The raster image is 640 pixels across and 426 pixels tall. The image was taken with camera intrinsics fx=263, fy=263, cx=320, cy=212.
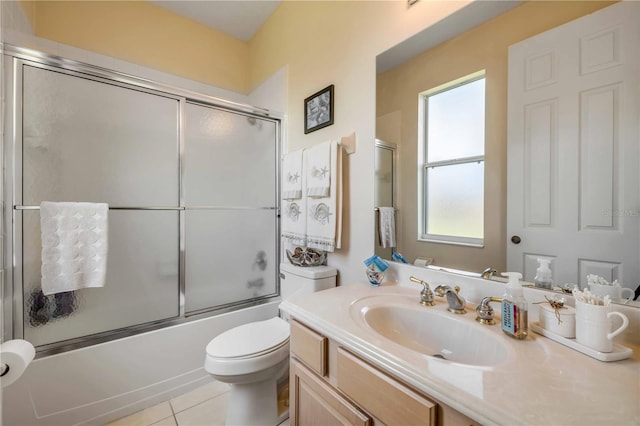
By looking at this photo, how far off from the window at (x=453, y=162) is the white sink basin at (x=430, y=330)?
1.06 ft

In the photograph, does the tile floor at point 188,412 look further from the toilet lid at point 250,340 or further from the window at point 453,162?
the window at point 453,162

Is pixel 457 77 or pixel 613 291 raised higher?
pixel 457 77

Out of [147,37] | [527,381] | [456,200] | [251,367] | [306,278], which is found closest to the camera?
[527,381]

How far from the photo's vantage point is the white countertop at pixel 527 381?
455 mm

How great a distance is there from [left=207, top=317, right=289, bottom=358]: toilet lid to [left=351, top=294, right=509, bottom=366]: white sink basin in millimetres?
573

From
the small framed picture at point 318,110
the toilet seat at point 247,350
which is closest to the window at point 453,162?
the small framed picture at point 318,110

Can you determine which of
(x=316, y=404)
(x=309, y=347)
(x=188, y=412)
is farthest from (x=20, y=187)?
(x=316, y=404)

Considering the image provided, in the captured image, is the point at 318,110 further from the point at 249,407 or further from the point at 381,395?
the point at 249,407

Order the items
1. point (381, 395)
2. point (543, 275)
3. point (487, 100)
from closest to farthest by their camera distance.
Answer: point (381, 395) < point (543, 275) < point (487, 100)

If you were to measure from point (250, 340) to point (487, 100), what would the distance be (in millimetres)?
1494

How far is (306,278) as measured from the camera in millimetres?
1581

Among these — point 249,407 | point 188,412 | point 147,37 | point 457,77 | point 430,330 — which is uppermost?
point 147,37

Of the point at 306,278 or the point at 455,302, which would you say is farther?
the point at 306,278

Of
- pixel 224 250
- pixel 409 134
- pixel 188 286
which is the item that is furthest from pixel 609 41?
pixel 188 286
